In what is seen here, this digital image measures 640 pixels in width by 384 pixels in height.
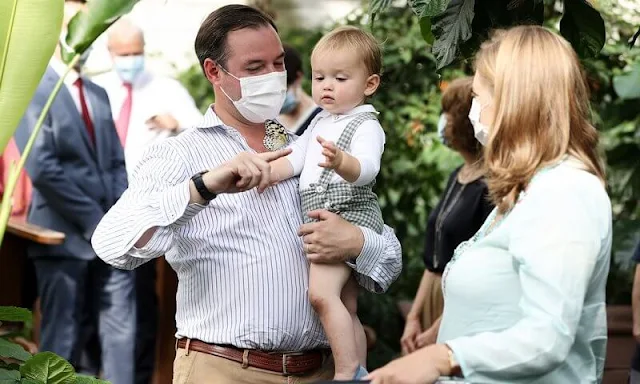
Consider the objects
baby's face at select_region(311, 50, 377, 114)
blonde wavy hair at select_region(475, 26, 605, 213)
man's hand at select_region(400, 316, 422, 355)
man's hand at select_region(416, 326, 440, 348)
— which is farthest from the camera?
man's hand at select_region(400, 316, 422, 355)

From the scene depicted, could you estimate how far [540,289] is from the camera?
9.29 feet

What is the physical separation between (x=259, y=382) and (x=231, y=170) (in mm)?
669

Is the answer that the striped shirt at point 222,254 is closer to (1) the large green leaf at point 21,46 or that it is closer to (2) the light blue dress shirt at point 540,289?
(1) the large green leaf at point 21,46

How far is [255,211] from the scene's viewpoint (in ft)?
12.8

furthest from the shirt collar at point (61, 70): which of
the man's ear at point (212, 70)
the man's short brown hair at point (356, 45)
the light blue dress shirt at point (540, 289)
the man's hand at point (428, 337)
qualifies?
the light blue dress shirt at point (540, 289)

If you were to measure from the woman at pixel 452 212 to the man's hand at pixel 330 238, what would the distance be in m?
1.84

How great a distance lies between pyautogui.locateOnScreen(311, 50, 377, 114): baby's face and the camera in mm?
4148

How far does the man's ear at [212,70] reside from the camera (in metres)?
4.17

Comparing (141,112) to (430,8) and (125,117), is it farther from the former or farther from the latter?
(430,8)

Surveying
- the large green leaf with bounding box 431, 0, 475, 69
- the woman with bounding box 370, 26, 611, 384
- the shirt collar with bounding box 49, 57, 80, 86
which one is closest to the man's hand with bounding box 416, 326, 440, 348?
the large green leaf with bounding box 431, 0, 475, 69

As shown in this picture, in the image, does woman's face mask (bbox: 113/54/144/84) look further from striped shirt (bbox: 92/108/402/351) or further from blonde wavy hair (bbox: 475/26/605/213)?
blonde wavy hair (bbox: 475/26/605/213)

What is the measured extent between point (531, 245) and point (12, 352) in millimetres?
1791

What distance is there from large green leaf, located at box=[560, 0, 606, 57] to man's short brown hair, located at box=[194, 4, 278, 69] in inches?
36.8

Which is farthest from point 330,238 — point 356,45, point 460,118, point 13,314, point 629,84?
point 629,84
